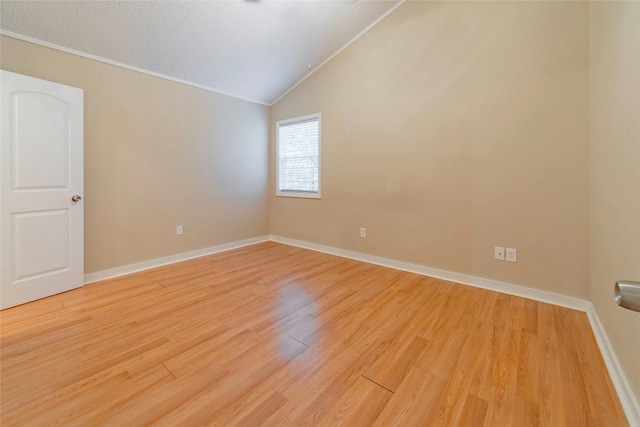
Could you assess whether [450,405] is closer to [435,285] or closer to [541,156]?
[435,285]

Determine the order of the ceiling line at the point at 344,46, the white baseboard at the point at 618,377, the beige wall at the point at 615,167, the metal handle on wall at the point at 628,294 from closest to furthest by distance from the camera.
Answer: the metal handle on wall at the point at 628,294
the white baseboard at the point at 618,377
the beige wall at the point at 615,167
the ceiling line at the point at 344,46

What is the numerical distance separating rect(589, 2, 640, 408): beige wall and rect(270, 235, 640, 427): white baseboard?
6cm

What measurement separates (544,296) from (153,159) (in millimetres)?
4275

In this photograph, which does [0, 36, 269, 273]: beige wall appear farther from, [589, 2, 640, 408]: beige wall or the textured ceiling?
[589, 2, 640, 408]: beige wall

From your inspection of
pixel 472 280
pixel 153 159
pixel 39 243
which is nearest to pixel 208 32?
pixel 153 159

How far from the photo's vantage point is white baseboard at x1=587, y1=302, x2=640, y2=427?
3.72 feet

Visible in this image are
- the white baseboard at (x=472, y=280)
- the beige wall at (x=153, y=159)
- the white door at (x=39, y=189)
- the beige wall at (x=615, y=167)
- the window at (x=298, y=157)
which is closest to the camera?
the beige wall at (x=615, y=167)

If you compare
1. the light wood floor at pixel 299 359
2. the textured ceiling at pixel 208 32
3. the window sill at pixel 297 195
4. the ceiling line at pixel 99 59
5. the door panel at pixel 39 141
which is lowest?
the light wood floor at pixel 299 359

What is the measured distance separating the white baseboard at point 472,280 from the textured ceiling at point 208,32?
8.73 feet

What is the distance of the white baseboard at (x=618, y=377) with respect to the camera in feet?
3.72

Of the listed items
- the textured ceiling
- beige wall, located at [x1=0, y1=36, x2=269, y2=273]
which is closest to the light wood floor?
beige wall, located at [x1=0, y1=36, x2=269, y2=273]

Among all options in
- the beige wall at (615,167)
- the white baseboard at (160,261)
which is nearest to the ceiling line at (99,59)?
the white baseboard at (160,261)

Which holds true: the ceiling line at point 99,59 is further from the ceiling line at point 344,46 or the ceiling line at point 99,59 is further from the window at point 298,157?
the window at point 298,157

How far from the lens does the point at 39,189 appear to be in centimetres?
230
